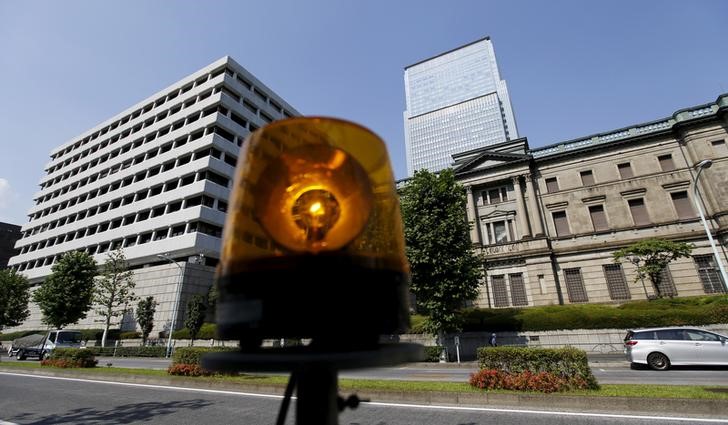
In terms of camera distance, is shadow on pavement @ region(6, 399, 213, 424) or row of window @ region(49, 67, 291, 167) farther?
row of window @ region(49, 67, 291, 167)

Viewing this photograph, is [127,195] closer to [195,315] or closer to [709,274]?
[195,315]

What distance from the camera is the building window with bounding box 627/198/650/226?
26.7 m

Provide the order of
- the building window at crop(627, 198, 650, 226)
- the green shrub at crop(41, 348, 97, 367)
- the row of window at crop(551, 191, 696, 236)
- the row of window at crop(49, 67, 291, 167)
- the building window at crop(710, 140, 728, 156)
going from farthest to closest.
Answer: the row of window at crop(49, 67, 291, 167), the building window at crop(627, 198, 650, 226), the row of window at crop(551, 191, 696, 236), the building window at crop(710, 140, 728, 156), the green shrub at crop(41, 348, 97, 367)

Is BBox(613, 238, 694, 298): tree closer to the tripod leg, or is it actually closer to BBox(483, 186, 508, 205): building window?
BBox(483, 186, 508, 205): building window

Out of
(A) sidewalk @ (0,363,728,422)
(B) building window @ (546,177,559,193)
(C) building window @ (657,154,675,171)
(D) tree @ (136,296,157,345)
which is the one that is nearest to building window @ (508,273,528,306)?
(B) building window @ (546,177,559,193)

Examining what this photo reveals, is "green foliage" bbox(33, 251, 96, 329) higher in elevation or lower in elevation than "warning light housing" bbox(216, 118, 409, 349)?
higher

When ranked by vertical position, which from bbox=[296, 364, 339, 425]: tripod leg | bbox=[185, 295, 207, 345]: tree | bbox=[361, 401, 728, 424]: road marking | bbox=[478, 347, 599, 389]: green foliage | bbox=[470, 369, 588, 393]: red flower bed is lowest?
bbox=[361, 401, 728, 424]: road marking

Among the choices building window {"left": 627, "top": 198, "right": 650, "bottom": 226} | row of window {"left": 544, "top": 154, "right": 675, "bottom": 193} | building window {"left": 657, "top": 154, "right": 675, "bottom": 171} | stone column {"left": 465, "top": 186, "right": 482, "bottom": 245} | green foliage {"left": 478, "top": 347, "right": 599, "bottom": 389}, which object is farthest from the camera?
stone column {"left": 465, "top": 186, "right": 482, "bottom": 245}

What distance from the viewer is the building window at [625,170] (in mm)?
28233

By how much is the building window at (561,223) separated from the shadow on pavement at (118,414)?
30669 millimetres

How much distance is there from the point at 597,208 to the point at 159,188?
4486cm

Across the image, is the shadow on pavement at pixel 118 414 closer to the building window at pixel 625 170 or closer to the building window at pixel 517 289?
the building window at pixel 517 289

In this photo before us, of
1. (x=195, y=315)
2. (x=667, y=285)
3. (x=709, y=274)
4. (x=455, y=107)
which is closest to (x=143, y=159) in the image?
(x=195, y=315)

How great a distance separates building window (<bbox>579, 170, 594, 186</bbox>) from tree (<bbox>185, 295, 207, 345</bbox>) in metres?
35.3
